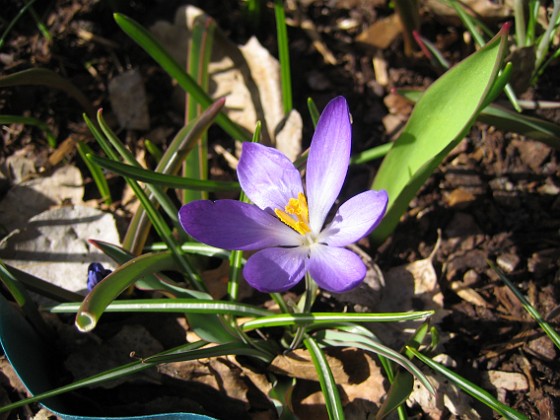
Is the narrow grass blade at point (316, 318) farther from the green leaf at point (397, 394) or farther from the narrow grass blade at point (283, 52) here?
the narrow grass blade at point (283, 52)

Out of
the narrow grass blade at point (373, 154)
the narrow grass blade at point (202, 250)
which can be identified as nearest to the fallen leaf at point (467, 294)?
the narrow grass blade at point (373, 154)

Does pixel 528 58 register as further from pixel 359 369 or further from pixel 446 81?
pixel 359 369

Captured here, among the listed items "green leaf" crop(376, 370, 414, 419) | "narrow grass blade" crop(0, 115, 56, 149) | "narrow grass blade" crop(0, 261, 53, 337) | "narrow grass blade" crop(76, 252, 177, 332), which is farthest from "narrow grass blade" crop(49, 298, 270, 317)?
"narrow grass blade" crop(0, 115, 56, 149)

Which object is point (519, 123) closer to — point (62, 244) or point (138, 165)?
point (138, 165)

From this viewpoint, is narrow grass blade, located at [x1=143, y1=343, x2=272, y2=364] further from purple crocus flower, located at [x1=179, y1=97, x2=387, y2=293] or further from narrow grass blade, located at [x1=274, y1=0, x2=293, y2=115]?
narrow grass blade, located at [x1=274, y1=0, x2=293, y2=115]

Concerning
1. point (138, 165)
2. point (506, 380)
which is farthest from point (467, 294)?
point (138, 165)
